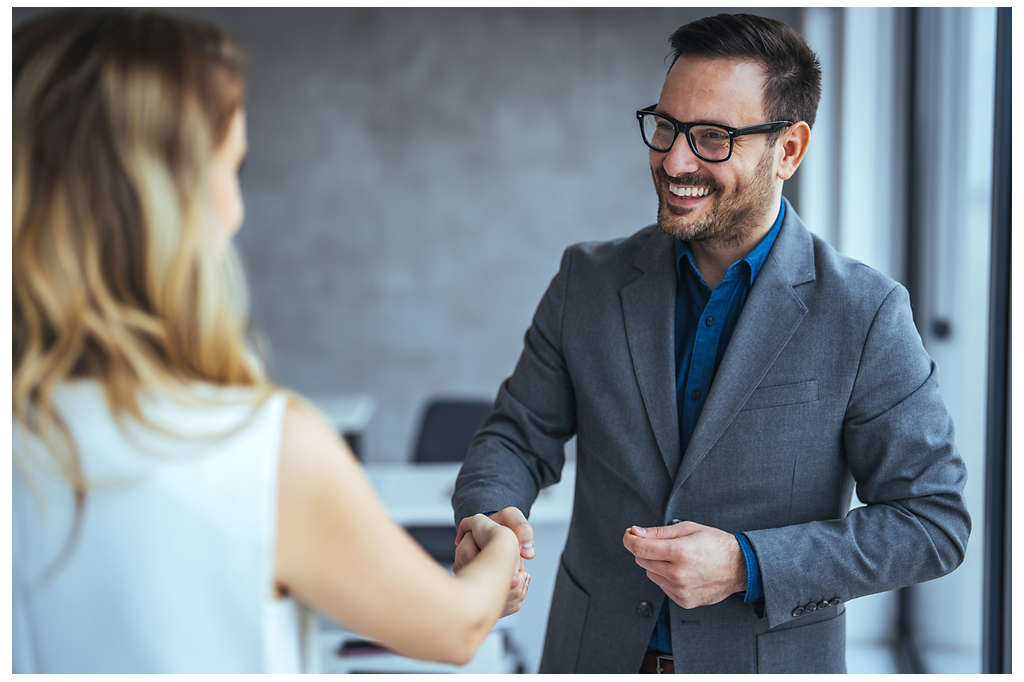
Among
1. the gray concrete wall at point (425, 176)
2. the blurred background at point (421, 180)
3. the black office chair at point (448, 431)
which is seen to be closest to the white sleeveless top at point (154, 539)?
the black office chair at point (448, 431)

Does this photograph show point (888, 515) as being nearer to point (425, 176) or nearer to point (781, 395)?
point (781, 395)

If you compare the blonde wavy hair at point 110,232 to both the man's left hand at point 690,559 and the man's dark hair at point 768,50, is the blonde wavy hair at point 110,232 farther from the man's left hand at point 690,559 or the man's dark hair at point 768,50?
the man's dark hair at point 768,50

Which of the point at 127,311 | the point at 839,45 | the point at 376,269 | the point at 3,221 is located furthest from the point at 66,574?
the point at 376,269

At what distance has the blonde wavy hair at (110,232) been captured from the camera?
2.69 ft

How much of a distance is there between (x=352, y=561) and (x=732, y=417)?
68 centimetres

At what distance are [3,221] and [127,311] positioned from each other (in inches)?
11.9

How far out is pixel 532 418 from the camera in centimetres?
156

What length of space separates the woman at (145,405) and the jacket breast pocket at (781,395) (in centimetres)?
69

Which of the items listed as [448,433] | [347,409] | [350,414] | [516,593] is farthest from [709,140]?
[347,409]

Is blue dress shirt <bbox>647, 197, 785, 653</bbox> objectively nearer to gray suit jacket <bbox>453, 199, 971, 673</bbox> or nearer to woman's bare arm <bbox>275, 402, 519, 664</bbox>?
gray suit jacket <bbox>453, 199, 971, 673</bbox>

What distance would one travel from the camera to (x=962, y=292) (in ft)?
9.69

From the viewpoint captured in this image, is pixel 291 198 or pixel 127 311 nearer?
pixel 127 311

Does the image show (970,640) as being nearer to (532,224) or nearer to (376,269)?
(532,224)

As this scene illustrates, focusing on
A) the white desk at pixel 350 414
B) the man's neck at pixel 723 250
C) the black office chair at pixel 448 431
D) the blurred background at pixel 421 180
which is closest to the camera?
the man's neck at pixel 723 250
